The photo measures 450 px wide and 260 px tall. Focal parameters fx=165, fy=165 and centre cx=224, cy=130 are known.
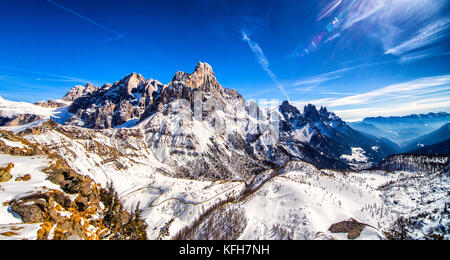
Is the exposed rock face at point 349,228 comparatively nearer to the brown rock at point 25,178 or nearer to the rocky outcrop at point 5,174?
the brown rock at point 25,178

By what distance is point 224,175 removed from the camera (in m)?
196

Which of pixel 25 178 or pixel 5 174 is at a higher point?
pixel 5 174

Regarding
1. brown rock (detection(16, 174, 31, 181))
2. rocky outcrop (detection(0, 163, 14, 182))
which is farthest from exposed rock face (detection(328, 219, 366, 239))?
rocky outcrop (detection(0, 163, 14, 182))

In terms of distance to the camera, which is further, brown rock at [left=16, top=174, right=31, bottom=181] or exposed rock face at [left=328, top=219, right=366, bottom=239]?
exposed rock face at [left=328, top=219, right=366, bottom=239]

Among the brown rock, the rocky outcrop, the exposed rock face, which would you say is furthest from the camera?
the exposed rock face

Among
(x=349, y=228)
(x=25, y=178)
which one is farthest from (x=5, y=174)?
(x=349, y=228)

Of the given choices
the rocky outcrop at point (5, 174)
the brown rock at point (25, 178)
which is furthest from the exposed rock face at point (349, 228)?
the rocky outcrop at point (5, 174)

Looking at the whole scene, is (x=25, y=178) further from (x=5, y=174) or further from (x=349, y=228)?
(x=349, y=228)

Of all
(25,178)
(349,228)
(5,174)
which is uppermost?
(5,174)

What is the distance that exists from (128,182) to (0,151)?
6898 centimetres

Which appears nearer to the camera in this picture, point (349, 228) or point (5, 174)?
point (5, 174)

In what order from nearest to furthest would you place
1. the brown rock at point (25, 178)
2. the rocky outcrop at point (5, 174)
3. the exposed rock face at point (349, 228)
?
the rocky outcrop at point (5, 174) → the brown rock at point (25, 178) → the exposed rock face at point (349, 228)

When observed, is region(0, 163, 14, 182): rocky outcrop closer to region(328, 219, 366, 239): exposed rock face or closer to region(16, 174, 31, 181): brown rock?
region(16, 174, 31, 181): brown rock
